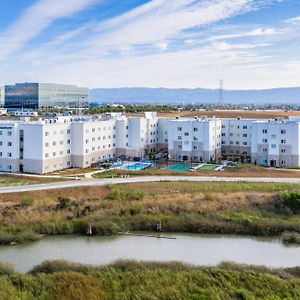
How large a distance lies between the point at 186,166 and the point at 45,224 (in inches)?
704

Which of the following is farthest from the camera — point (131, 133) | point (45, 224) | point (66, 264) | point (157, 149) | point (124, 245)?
point (157, 149)

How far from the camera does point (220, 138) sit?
142 feet

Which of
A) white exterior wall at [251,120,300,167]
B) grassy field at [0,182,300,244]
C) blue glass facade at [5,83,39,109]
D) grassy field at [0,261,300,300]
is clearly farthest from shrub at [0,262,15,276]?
blue glass facade at [5,83,39,109]

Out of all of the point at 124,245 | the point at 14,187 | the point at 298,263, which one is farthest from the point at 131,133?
the point at 298,263

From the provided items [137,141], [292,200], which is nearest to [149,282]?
[292,200]

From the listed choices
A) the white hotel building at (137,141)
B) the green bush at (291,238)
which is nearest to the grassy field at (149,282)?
the green bush at (291,238)

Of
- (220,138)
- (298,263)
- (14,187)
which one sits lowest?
(298,263)

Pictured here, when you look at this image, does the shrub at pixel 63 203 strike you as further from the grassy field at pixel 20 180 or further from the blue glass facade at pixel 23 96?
the blue glass facade at pixel 23 96

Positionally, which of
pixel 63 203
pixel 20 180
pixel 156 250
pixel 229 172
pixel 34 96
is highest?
pixel 34 96

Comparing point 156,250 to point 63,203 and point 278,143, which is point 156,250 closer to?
point 63,203

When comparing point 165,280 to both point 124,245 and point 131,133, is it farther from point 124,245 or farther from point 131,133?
point 131,133

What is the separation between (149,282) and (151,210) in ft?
28.7

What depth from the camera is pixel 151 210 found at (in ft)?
77.8

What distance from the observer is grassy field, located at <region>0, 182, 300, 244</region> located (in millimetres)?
21875
